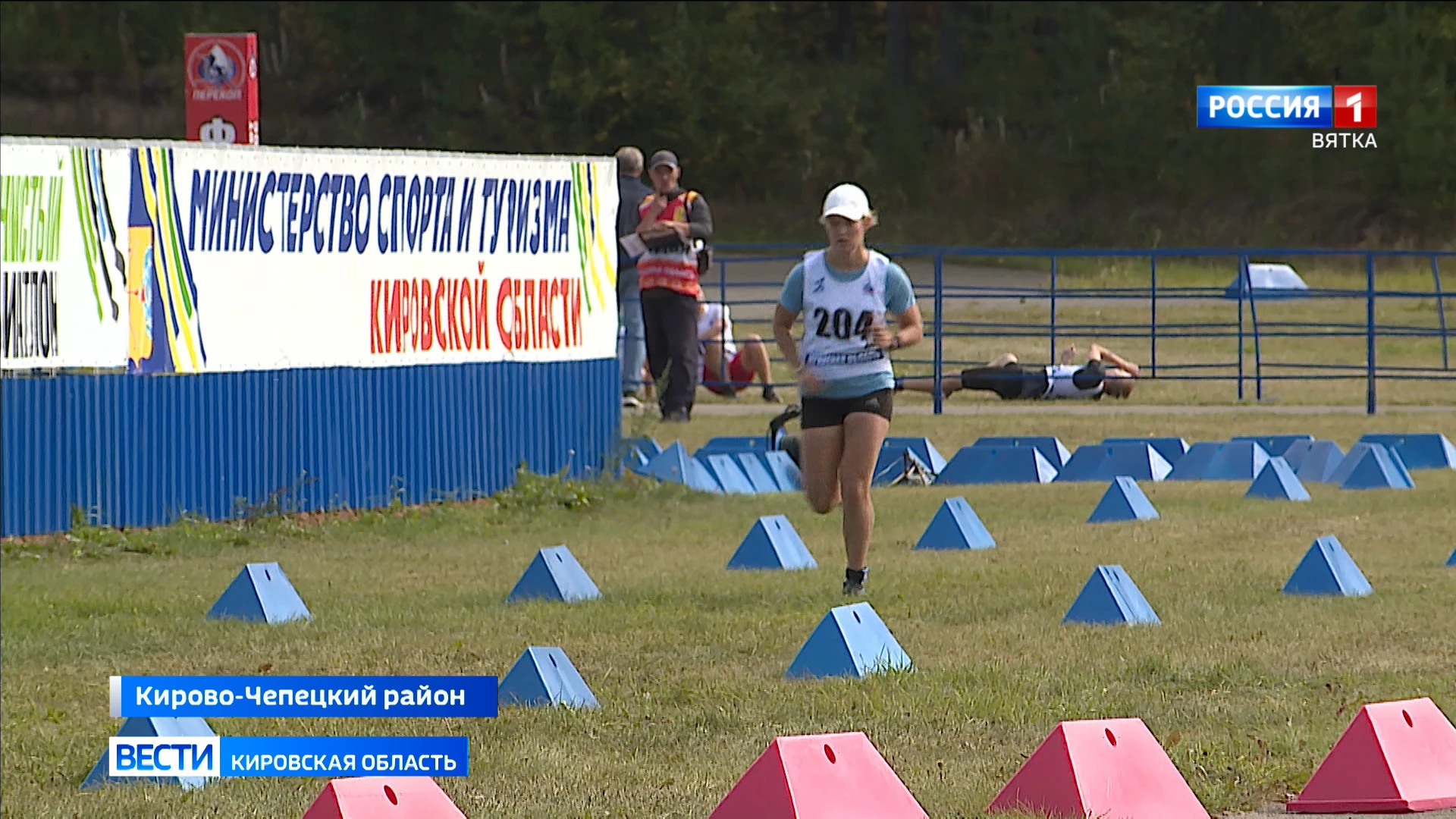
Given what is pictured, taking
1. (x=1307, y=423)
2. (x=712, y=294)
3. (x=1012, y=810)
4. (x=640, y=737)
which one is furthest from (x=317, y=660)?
(x=712, y=294)

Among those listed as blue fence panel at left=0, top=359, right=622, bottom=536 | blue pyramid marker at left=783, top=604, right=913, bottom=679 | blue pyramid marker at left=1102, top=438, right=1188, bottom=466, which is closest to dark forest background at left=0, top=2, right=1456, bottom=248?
blue pyramid marker at left=1102, top=438, right=1188, bottom=466

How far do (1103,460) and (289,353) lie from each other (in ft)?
19.6

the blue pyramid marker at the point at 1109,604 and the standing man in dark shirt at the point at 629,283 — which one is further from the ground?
the standing man in dark shirt at the point at 629,283

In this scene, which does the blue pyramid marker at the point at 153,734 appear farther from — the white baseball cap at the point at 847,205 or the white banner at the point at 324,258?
the white banner at the point at 324,258

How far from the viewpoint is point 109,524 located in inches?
543

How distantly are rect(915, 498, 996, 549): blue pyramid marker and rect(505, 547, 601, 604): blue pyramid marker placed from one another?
259 cm

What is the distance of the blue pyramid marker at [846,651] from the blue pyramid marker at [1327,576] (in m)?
2.71

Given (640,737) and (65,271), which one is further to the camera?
(65,271)

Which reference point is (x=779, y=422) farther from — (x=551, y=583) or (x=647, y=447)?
(x=551, y=583)

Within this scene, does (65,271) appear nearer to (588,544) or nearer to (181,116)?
(588,544)

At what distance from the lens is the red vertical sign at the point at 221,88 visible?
1598cm
